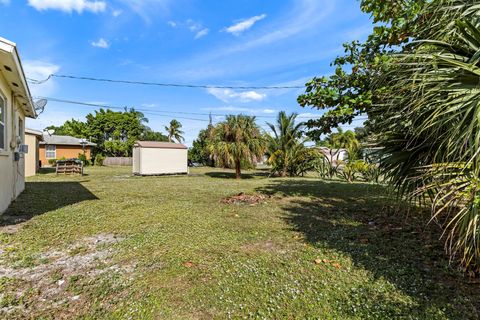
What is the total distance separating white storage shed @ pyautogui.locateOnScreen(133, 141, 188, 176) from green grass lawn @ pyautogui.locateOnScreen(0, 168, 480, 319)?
419 inches

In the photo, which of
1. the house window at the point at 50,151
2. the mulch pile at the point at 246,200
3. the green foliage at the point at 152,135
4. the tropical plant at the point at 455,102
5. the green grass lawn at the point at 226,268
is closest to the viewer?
the tropical plant at the point at 455,102

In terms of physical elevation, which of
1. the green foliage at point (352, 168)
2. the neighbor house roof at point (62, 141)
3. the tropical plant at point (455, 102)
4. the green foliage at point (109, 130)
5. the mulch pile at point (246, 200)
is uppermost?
the green foliage at point (109, 130)

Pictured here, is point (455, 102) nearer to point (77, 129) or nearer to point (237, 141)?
point (237, 141)

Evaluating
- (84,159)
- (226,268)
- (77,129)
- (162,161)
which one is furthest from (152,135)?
(226,268)

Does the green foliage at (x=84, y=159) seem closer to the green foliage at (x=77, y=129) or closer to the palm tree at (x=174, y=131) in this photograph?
the green foliage at (x=77, y=129)

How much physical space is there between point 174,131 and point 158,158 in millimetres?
30245

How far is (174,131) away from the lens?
149ft

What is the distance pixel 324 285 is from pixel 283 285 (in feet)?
1.31

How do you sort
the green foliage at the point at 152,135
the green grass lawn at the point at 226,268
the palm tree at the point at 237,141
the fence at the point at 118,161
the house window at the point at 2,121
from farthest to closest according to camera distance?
the green foliage at the point at 152,135
the fence at the point at 118,161
the palm tree at the point at 237,141
the house window at the point at 2,121
the green grass lawn at the point at 226,268

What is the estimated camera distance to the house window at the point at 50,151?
2642cm

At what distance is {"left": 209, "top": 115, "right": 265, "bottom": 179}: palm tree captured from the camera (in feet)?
44.5

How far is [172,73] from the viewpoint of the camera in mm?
20750

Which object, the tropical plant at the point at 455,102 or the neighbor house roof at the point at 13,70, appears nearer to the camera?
the tropical plant at the point at 455,102


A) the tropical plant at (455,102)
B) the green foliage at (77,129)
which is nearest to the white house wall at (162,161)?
the tropical plant at (455,102)
